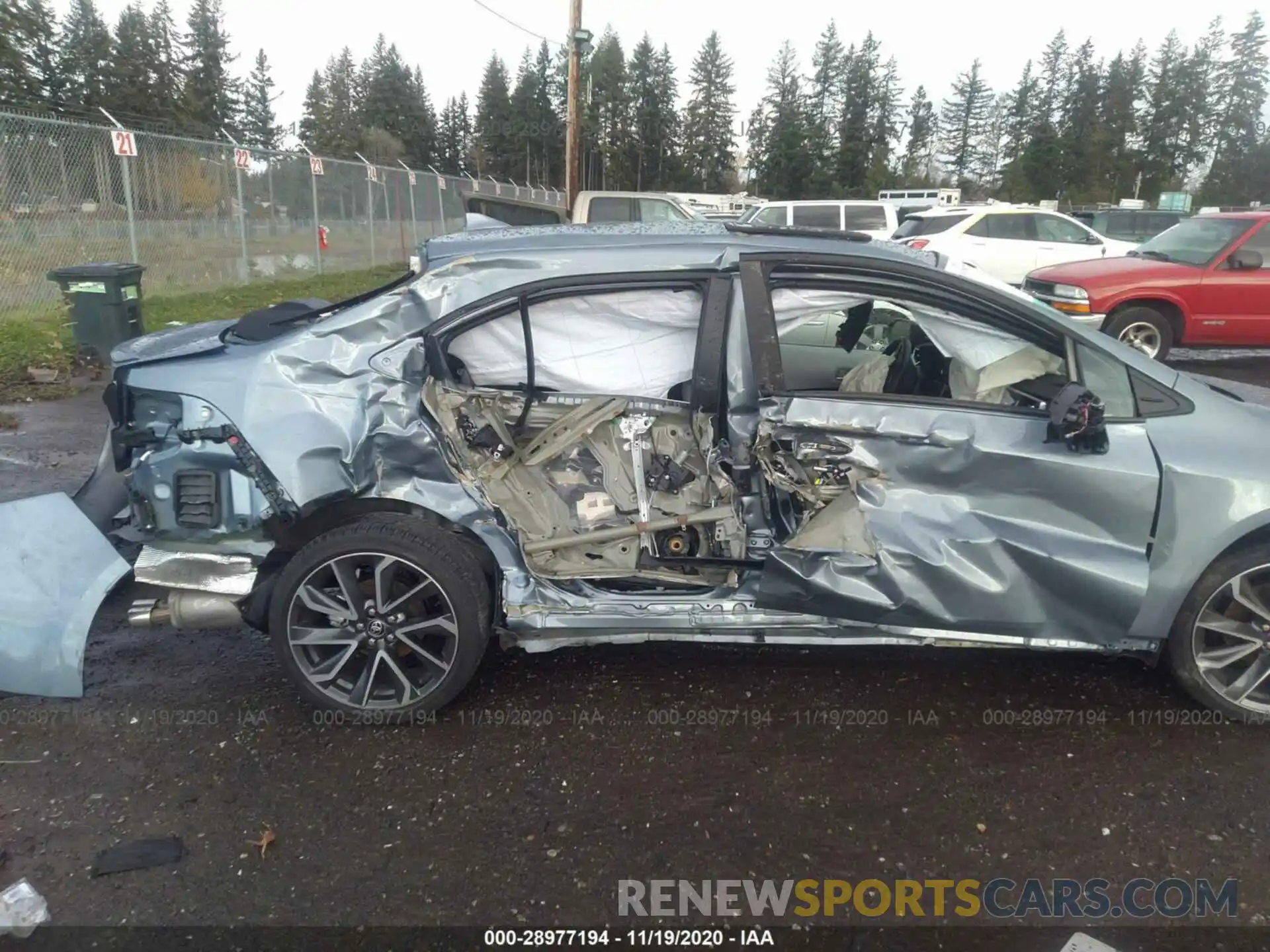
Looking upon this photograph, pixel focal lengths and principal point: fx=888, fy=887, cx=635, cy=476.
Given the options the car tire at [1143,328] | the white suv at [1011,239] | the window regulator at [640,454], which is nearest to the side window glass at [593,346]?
the window regulator at [640,454]

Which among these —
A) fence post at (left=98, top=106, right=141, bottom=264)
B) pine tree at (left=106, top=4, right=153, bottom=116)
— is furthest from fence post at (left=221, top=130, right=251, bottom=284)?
pine tree at (left=106, top=4, right=153, bottom=116)

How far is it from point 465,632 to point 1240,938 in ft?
7.96

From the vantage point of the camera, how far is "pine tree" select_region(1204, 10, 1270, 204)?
5831 centimetres

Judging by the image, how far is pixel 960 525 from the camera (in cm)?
304

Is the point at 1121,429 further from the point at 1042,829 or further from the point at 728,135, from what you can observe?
the point at 728,135

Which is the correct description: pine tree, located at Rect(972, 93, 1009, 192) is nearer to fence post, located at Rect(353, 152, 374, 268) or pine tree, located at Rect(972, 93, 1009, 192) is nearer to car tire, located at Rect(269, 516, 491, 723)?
fence post, located at Rect(353, 152, 374, 268)

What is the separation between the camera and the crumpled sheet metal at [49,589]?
308 centimetres

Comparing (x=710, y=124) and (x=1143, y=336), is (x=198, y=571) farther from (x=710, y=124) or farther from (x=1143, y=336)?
(x=710, y=124)

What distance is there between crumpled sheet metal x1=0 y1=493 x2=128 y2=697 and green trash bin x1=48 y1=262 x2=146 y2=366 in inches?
247

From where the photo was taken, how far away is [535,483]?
3432 millimetres

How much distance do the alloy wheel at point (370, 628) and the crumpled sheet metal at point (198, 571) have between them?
0.24 metres

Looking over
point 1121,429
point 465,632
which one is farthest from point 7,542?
point 1121,429

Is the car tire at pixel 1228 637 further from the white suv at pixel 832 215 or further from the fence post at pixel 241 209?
the fence post at pixel 241 209

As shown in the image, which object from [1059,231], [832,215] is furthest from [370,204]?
[1059,231]
